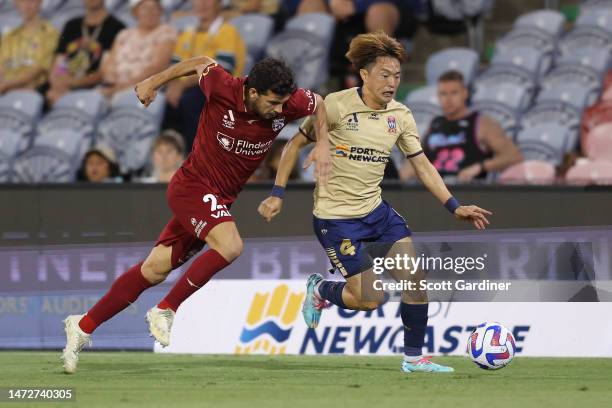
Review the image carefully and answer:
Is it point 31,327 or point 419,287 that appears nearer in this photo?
point 419,287

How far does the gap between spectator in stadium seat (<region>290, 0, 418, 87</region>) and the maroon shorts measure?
5320mm

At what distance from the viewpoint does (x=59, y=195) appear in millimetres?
10445

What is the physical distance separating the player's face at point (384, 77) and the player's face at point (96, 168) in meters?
4.76

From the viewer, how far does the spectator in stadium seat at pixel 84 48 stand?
14602 mm

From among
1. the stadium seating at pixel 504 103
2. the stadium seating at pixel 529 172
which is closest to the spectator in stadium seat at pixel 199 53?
the stadium seating at pixel 504 103

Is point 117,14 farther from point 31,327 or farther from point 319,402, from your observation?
point 319,402

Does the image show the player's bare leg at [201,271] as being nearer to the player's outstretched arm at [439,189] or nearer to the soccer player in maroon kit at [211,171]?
the soccer player in maroon kit at [211,171]

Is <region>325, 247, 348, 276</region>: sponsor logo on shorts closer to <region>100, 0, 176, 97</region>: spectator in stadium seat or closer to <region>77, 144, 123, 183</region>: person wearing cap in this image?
<region>77, 144, 123, 183</region>: person wearing cap

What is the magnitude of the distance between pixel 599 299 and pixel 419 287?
81.3 inches

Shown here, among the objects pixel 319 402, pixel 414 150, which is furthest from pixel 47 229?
pixel 319 402

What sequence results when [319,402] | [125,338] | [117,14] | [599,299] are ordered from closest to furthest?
[319,402]
[599,299]
[125,338]
[117,14]

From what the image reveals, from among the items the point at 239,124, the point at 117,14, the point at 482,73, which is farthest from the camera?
the point at 117,14

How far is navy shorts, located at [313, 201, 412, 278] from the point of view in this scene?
838 centimetres

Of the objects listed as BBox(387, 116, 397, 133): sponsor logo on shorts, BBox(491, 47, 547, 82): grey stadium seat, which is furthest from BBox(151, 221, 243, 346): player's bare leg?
BBox(491, 47, 547, 82): grey stadium seat
